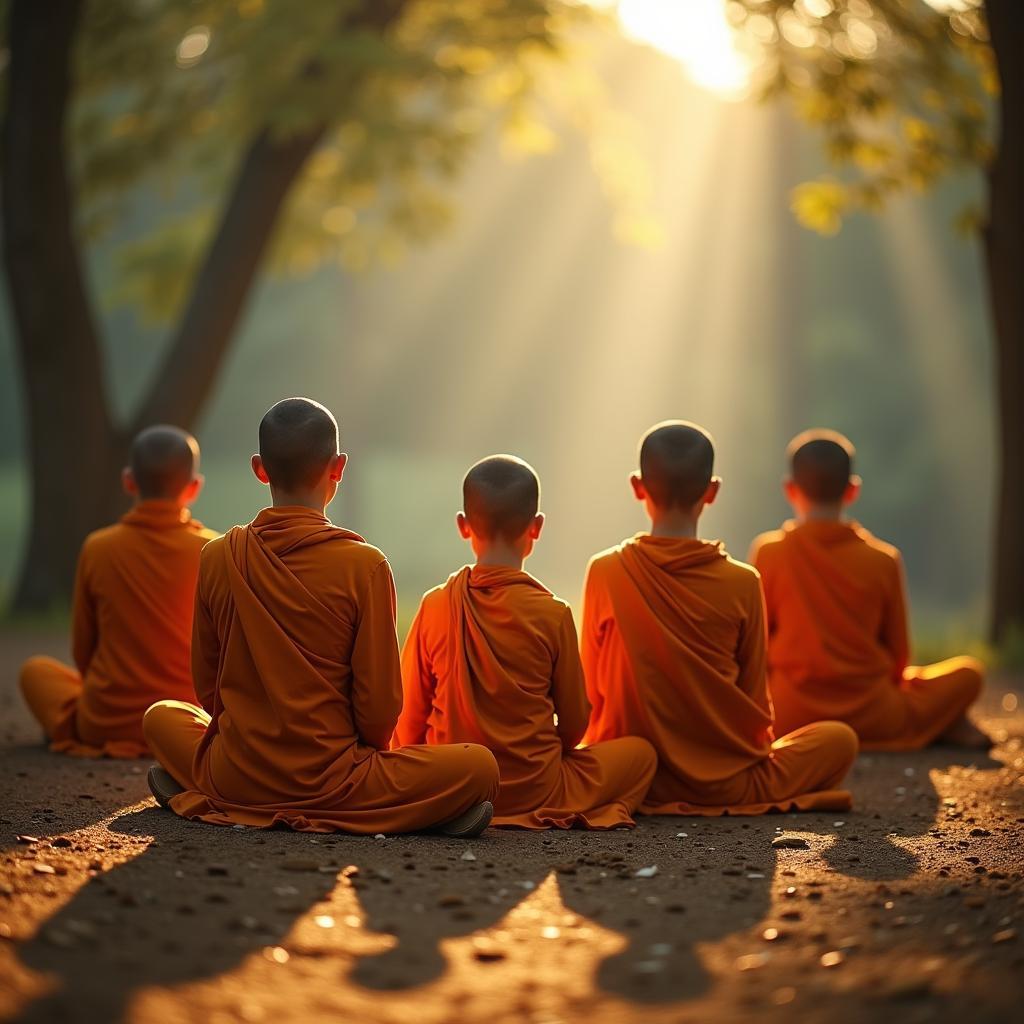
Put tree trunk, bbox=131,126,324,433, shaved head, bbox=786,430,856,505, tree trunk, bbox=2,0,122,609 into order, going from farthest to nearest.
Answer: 1. tree trunk, bbox=131,126,324,433
2. tree trunk, bbox=2,0,122,609
3. shaved head, bbox=786,430,856,505

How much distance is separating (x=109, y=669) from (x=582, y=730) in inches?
86.5

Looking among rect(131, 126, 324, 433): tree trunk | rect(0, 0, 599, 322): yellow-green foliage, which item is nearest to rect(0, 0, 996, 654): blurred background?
rect(0, 0, 599, 322): yellow-green foliage

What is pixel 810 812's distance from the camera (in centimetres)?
485

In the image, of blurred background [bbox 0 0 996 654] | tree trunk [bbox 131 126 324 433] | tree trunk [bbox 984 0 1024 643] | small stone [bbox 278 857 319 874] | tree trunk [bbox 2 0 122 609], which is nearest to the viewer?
small stone [bbox 278 857 319 874]

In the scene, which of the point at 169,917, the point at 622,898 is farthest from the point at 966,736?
the point at 169,917

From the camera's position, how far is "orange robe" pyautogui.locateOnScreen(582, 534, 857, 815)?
4.73 meters

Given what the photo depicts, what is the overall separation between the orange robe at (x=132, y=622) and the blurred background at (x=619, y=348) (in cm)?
1678

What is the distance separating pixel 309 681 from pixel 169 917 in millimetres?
1089

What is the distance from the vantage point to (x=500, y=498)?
4.39 meters

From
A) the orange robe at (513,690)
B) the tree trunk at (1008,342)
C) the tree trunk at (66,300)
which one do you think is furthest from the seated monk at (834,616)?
the tree trunk at (66,300)

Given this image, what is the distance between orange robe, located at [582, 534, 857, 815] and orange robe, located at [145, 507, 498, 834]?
0.81 m

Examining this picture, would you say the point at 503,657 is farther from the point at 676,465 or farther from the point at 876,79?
the point at 876,79

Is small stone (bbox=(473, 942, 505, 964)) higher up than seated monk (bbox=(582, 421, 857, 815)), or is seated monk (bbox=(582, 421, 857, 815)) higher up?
seated monk (bbox=(582, 421, 857, 815))

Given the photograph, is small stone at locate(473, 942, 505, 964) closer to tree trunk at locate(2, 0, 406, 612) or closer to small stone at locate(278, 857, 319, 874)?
small stone at locate(278, 857, 319, 874)
